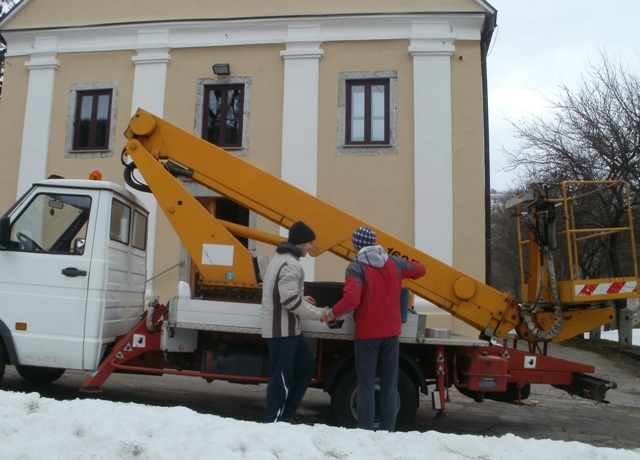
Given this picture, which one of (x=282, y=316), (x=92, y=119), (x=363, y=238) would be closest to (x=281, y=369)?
(x=282, y=316)

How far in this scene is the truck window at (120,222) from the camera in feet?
18.5

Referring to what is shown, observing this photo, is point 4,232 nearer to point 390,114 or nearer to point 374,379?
point 374,379

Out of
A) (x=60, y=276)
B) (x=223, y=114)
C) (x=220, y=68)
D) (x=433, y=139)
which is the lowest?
(x=60, y=276)

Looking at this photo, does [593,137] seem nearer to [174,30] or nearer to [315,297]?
[174,30]

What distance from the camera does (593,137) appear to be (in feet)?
46.6

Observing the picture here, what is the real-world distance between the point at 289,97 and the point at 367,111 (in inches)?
64.1

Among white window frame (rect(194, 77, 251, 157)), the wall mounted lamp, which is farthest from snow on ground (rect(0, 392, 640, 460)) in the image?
the wall mounted lamp

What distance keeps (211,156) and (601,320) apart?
4.19 metres

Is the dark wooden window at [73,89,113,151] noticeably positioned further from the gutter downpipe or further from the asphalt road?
the gutter downpipe

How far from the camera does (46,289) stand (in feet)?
17.6

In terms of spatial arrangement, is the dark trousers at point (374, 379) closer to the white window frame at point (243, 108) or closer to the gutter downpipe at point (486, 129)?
the gutter downpipe at point (486, 129)

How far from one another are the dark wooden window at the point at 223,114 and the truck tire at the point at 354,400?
7797 millimetres

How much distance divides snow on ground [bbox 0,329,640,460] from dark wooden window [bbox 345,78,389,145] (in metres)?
8.67

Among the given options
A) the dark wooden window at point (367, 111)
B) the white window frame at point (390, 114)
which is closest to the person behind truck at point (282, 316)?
the white window frame at point (390, 114)
